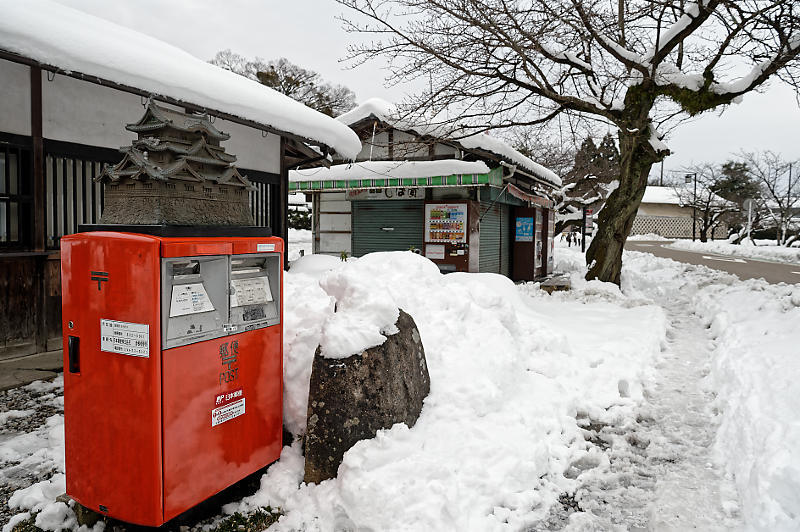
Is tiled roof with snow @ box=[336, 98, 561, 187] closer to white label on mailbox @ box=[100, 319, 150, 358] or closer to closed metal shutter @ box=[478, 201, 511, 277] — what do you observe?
closed metal shutter @ box=[478, 201, 511, 277]

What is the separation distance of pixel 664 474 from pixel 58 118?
23.0 feet

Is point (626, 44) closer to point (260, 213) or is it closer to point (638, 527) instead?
point (260, 213)

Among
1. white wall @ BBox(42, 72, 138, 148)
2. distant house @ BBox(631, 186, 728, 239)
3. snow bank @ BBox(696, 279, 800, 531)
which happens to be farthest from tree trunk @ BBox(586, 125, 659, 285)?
distant house @ BBox(631, 186, 728, 239)

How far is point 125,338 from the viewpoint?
7.87 ft

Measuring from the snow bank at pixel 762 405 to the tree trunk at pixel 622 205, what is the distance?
3492 millimetres

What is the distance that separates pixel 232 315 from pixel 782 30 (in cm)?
1063

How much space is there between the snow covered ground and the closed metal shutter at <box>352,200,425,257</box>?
24.2ft

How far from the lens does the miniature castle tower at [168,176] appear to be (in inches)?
109

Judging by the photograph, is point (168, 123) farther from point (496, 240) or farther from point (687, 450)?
point (496, 240)

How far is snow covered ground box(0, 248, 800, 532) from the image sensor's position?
275 centimetres

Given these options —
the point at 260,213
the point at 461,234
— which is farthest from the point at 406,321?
the point at 461,234

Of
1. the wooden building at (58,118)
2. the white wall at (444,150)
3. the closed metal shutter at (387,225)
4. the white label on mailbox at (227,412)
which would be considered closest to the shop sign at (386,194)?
the closed metal shutter at (387,225)

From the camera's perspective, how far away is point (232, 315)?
→ 2752 millimetres

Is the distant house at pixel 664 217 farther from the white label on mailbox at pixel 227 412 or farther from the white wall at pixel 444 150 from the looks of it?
the white label on mailbox at pixel 227 412
